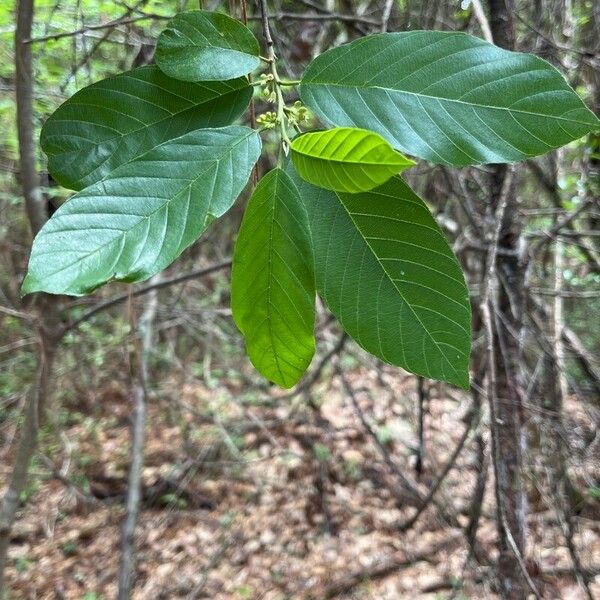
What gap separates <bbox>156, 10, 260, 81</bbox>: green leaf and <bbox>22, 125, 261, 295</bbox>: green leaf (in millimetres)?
75

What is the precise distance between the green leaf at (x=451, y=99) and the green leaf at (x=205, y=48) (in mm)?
82

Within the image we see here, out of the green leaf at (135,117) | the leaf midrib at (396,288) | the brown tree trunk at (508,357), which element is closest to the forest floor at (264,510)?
the brown tree trunk at (508,357)

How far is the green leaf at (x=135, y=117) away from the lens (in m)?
0.53

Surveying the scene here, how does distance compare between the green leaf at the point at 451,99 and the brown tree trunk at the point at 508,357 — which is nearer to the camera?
the green leaf at the point at 451,99

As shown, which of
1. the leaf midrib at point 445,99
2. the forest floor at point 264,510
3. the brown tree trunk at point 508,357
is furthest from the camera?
the forest floor at point 264,510

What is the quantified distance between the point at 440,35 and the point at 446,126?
0.32 feet

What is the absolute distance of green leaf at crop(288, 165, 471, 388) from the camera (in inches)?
18.9

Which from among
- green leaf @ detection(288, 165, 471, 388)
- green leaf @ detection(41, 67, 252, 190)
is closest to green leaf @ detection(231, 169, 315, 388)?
green leaf @ detection(288, 165, 471, 388)

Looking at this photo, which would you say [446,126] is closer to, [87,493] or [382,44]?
[382,44]

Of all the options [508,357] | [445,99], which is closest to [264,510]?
[508,357]

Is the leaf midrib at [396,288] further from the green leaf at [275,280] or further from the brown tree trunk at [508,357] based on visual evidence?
the brown tree trunk at [508,357]

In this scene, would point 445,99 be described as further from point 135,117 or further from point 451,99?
point 135,117

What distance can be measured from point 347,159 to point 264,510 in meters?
2.65

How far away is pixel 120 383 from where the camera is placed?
339 centimetres
